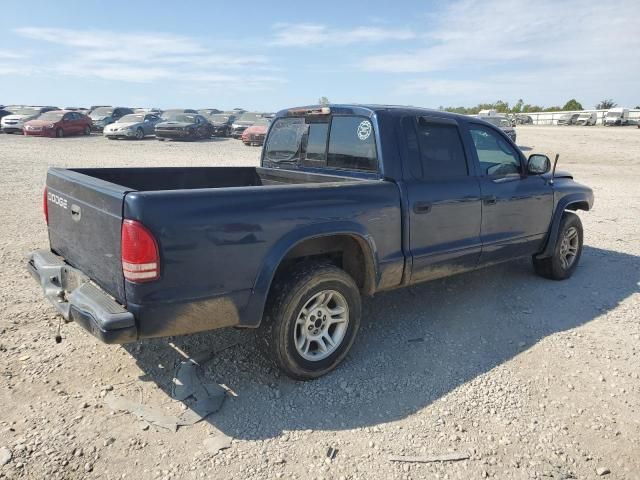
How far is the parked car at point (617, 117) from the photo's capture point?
57.0 m

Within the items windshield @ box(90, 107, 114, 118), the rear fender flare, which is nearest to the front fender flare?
the rear fender flare

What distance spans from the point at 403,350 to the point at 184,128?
965 inches

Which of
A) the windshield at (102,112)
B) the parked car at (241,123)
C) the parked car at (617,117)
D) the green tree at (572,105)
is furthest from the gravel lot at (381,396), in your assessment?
the green tree at (572,105)

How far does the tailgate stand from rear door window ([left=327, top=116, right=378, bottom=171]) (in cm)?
191

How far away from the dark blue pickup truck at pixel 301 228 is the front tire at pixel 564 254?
12 centimetres

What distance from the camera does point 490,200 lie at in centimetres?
→ 452

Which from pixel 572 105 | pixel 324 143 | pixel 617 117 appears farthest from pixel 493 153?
pixel 572 105

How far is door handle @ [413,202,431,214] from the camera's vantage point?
12.6 ft

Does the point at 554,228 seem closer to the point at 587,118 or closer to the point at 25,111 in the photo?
the point at 25,111

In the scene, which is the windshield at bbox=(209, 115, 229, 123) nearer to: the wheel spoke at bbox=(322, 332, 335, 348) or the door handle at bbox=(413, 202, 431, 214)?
the door handle at bbox=(413, 202, 431, 214)

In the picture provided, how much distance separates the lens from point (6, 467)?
8.48ft

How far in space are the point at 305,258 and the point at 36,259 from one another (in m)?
1.97

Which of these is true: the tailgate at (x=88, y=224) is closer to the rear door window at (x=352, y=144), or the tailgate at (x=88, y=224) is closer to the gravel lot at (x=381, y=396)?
the gravel lot at (x=381, y=396)

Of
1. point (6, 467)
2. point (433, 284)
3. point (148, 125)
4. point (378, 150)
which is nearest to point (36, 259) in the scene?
point (6, 467)
